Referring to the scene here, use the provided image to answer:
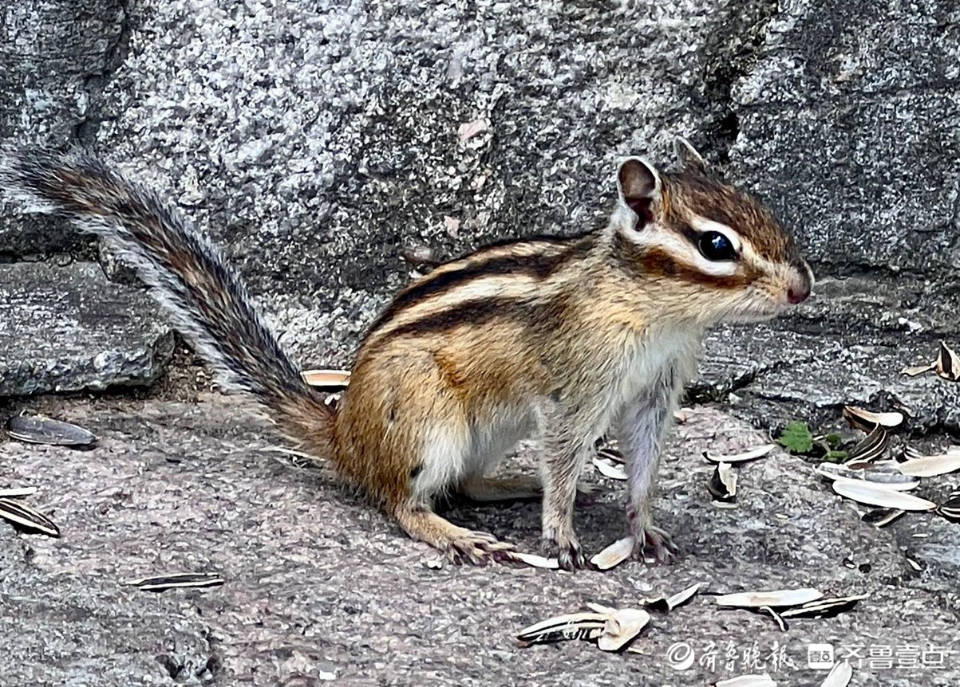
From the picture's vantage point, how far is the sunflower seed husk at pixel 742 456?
3902 mm

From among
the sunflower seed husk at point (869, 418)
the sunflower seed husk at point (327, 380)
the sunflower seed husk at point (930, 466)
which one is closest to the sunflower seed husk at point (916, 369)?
the sunflower seed husk at point (869, 418)

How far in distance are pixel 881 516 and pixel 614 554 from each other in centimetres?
71

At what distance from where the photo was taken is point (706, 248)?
3145 millimetres

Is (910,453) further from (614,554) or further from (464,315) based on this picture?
(464,315)

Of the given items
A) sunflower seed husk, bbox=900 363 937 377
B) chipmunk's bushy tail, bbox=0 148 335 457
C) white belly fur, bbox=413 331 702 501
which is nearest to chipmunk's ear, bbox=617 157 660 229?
white belly fur, bbox=413 331 702 501

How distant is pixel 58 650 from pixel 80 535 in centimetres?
60

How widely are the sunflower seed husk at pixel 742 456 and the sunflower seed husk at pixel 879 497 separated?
0.68 feet

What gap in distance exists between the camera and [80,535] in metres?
3.30

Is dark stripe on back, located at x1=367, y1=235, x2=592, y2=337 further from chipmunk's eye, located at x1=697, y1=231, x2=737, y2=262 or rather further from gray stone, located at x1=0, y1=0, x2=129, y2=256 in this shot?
gray stone, located at x1=0, y1=0, x2=129, y2=256

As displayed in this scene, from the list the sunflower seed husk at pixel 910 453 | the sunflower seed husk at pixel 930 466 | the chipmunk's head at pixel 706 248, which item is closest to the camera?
the chipmunk's head at pixel 706 248

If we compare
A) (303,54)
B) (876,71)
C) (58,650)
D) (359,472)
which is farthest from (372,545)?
(876,71)

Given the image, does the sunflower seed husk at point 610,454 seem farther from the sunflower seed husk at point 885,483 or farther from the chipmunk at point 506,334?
the sunflower seed husk at point 885,483

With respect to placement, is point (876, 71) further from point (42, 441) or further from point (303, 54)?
point (42, 441)

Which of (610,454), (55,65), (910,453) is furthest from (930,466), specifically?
(55,65)
